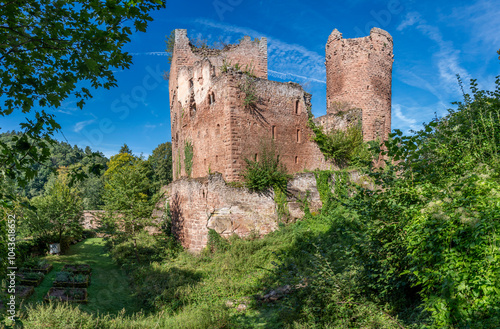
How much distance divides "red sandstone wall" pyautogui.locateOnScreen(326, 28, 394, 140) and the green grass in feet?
55.3

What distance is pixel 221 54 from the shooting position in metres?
22.7

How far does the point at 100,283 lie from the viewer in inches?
493

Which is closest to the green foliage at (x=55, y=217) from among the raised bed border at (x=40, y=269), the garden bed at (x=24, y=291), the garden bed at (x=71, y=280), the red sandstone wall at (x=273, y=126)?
the raised bed border at (x=40, y=269)

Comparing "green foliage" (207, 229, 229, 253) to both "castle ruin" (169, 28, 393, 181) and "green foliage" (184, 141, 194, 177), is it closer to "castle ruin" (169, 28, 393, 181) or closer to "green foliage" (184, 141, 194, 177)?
"castle ruin" (169, 28, 393, 181)

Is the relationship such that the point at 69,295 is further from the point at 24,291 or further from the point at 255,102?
the point at 255,102

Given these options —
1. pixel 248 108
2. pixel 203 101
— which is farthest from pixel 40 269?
pixel 248 108

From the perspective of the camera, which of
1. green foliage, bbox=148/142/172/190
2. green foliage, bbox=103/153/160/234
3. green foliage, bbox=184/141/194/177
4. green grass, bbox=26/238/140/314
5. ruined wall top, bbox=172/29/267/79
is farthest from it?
green foliage, bbox=148/142/172/190

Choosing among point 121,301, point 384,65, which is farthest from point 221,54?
point 121,301

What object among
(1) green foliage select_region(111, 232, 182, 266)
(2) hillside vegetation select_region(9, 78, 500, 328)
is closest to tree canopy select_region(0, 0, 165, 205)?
(2) hillside vegetation select_region(9, 78, 500, 328)

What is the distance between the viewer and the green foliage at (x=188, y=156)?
19.2m

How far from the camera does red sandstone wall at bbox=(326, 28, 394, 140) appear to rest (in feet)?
69.3

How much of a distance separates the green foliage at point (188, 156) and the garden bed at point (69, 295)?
10045 millimetres

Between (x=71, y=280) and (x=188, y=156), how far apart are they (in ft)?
32.4

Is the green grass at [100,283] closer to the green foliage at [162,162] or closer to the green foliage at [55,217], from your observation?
the green foliage at [55,217]
